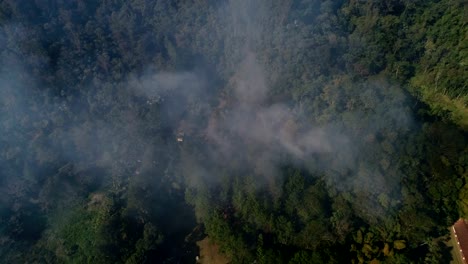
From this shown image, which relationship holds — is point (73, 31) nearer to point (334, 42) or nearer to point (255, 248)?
point (334, 42)

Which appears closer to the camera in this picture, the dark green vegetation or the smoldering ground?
the dark green vegetation

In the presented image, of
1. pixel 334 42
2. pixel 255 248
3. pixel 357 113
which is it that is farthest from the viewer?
pixel 334 42

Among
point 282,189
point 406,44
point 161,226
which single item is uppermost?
point 406,44

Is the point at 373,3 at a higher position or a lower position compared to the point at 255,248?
higher

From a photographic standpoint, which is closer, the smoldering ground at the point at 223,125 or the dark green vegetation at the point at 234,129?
the dark green vegetation at the point at 234,129

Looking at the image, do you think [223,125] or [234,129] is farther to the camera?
[223,125]

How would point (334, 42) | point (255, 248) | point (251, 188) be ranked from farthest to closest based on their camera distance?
1. point (334, 42)
2. point (251, 188)
3. point (255, 248)

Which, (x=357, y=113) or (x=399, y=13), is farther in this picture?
(x=399, y=13)

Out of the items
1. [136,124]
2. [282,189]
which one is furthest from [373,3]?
[136,124]
